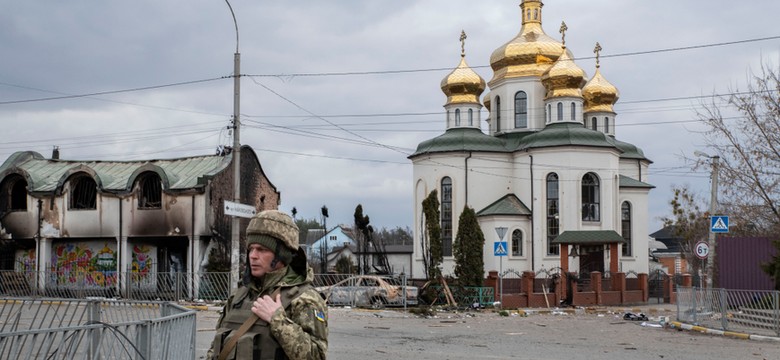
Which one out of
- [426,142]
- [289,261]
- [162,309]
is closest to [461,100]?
[426,142]

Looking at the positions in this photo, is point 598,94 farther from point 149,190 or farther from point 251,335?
point 251,335

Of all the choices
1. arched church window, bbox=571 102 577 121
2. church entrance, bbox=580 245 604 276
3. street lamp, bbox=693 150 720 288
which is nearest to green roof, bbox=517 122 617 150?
arched church window, bbox=571 102 577 121

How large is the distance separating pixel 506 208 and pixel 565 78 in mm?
7694

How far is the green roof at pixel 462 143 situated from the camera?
4775 centimetres

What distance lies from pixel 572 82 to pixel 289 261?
44.3 metres

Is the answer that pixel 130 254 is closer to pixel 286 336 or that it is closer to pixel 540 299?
pixel 540 299

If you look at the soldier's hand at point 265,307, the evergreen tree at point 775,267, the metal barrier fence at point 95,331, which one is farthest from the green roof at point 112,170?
the soldier's hand at point 265,307

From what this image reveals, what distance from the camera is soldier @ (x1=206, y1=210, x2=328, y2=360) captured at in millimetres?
4434

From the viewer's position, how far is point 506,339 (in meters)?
18.8

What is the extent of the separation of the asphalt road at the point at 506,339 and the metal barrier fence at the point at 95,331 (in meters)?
4.13

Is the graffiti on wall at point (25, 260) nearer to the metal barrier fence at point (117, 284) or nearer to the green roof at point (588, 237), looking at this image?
the metal barrier fence at point (117, 284)

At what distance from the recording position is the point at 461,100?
164ft

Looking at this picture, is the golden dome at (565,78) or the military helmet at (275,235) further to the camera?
the golden dome at (565,78)

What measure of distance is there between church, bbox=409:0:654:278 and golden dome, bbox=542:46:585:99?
0.17 ft
